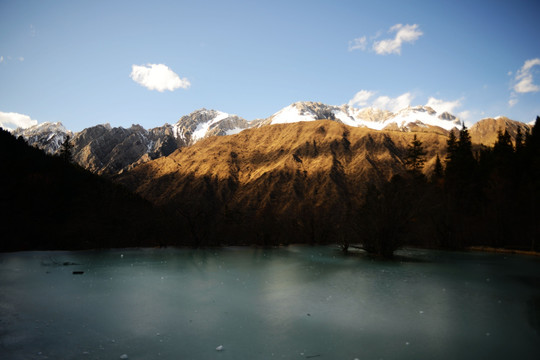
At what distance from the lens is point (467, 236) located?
5312 cm

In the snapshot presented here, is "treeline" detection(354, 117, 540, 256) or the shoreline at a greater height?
"treeline" detection(354, 117, 540, 256)

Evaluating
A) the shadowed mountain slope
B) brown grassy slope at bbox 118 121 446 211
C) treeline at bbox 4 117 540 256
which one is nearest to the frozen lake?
treeline at bbox 4 117 540 256

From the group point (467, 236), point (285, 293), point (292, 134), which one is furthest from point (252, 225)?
point (292, 134)

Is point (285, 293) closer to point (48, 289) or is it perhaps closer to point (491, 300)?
point (491, 300)

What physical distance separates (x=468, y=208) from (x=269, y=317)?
181ft

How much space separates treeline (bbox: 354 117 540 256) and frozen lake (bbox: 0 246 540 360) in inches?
638

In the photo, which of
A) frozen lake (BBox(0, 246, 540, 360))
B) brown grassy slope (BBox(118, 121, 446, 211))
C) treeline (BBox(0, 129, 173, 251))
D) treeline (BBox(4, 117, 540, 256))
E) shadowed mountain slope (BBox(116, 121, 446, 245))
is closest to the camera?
frozen lake (BBox(0, 246, 540, 360))

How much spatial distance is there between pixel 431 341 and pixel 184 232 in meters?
55.6

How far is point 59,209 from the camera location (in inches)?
2554

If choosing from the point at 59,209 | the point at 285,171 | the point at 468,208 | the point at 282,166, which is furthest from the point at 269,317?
the point at 282,166

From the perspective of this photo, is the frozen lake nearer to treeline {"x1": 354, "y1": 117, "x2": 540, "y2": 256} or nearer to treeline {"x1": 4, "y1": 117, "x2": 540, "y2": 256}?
treeline {"x1": 354, "y1": 117, "x2": 540, "y2": 256}

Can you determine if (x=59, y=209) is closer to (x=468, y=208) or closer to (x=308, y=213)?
(x=308, y=213)

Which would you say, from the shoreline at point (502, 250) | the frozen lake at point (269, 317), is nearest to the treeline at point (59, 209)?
the frozen lake at point (269, 317)

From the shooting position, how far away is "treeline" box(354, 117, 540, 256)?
132ft
